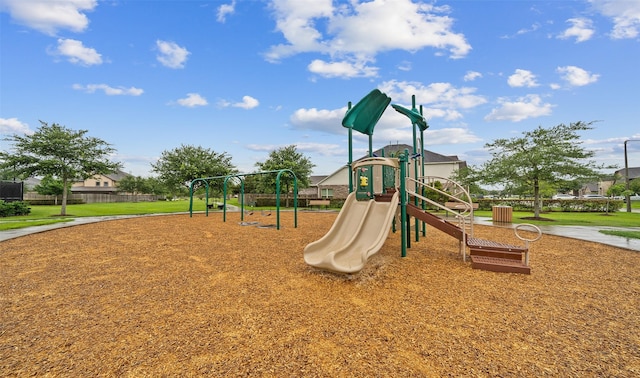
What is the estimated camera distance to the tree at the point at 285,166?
2770 centimetres

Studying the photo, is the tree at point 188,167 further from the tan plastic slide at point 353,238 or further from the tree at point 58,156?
the tan plastic slide at point 353,238

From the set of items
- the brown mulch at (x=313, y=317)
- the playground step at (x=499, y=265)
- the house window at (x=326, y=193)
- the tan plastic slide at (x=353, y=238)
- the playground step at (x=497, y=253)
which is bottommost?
the brown mulch at (x=313, y=317)

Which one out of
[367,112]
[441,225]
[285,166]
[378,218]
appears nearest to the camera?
[441,225]

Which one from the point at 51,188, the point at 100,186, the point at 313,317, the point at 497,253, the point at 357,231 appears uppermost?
the point at 100,186

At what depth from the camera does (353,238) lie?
5.66 m

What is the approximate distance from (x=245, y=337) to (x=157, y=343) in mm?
869

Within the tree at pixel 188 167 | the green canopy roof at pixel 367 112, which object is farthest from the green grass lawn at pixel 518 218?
the green canopy roof at pixel 367 112

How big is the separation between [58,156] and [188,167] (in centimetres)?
806

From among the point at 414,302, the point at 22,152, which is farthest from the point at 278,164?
the point at 414,302

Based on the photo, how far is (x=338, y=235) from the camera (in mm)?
6156

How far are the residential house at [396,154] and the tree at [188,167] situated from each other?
10588 mm

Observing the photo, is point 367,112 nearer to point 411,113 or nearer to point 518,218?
point 411,113

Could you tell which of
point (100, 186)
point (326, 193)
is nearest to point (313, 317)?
point (326, 193)

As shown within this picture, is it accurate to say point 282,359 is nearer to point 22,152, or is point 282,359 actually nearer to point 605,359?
point 605,359
